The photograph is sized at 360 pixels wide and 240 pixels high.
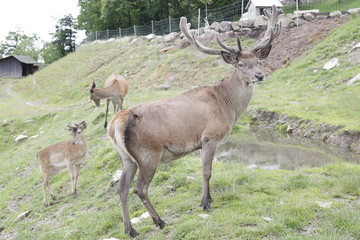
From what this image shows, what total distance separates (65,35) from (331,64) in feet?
202

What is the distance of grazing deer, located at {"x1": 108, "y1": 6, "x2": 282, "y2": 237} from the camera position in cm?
512

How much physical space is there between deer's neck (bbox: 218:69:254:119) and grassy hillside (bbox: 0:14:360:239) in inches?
50.4

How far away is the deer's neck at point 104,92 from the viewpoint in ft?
42.2

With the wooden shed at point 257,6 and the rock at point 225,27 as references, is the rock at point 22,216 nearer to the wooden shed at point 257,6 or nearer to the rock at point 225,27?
the rock at point 225,27

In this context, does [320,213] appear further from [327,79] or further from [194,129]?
[327,79]

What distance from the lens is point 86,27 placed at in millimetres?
62875

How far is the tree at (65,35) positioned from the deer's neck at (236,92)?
66839 millimetres

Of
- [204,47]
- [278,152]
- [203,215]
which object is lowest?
[278,152]

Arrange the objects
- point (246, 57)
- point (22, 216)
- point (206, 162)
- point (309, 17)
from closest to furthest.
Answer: point (206, 162)
point (246, 57)
point (22, 216)
point (309, 17)

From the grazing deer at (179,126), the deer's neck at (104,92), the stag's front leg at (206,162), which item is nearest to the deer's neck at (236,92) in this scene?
the grazing deer at (179,126)

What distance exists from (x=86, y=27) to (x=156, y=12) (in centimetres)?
2052

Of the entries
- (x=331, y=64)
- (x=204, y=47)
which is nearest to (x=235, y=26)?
(x=331, y=64)

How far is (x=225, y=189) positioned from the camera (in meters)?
6.16

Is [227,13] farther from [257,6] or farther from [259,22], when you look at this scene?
[259,22]
